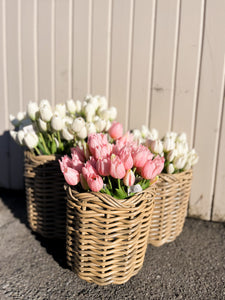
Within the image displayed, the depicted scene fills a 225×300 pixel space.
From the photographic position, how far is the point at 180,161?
1.58 m

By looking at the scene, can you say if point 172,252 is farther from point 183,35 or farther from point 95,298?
point 183,35

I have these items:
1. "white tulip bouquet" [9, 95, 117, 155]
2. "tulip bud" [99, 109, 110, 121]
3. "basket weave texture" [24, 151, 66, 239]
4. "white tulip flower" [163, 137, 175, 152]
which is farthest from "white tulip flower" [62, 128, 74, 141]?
"white tulip flower" [163, 137, 175, 152]

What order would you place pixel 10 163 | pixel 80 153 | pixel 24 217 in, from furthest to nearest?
pixel 10 163
pixel 24 217
pixel 80 153

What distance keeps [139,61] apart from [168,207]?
0.86 m

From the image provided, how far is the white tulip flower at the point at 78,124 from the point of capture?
1510 millimetres

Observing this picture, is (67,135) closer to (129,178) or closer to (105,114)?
(105,114)

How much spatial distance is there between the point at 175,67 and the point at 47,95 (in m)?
0.84

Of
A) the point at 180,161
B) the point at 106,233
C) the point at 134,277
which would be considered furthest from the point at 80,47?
the point at 134,277

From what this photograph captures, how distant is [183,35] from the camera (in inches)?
72.2

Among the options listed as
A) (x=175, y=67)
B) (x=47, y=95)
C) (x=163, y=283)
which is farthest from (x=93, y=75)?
(x=163, y=283)

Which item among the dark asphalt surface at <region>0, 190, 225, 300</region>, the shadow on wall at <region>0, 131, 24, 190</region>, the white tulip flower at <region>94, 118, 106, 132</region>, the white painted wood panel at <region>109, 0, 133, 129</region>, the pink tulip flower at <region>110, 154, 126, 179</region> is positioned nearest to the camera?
the pink tulip flower at <region>110, 154, 126, 179</region>

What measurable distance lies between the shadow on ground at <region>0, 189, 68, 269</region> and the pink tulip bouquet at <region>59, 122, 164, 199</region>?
44 cm

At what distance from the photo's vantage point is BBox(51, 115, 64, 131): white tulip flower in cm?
155

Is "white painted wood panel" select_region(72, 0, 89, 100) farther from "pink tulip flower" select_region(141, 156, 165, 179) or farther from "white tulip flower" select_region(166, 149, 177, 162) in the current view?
"pink tulip flower" select_region(141, 156, 165, 179)
